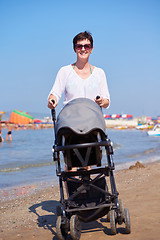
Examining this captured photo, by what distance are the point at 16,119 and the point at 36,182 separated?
7765 centimetres

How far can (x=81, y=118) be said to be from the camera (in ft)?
8.57

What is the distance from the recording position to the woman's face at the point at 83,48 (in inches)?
125

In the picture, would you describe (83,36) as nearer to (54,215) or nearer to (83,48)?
(83,48)

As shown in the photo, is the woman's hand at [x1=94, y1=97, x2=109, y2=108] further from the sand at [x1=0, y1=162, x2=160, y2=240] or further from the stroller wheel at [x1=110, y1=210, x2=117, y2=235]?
the sand at [x1=0, y1=162, x2=160, y2=240]

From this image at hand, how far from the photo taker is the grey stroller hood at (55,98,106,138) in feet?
8.35

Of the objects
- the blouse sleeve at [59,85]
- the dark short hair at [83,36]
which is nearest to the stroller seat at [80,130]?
the blouse sleeve at [59,85]

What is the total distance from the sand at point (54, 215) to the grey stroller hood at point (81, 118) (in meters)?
1.11

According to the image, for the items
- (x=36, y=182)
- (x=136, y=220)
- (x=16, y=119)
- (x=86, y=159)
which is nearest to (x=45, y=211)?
(x=136, y=220)

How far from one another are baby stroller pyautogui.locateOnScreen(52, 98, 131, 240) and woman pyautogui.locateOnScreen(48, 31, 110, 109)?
31 centimetres

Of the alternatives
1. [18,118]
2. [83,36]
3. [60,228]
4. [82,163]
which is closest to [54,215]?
[60,228]

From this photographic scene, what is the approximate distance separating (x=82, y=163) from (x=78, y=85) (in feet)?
2.78

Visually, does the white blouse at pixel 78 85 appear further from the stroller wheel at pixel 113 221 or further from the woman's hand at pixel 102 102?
the stroller wheel at pixel 113 221

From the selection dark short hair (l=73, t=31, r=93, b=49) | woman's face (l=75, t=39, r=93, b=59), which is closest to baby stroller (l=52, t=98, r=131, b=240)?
woman's face (l=75, t=39, r=93, b=59)

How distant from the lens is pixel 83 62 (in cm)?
323
